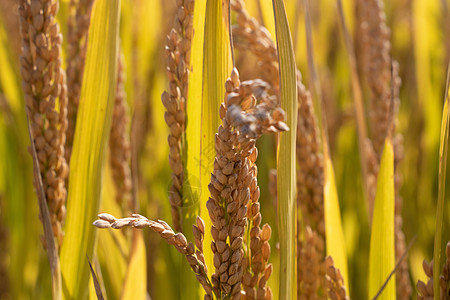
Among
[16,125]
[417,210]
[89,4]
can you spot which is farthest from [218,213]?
[417,210]

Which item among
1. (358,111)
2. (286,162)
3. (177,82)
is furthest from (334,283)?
(358,111)

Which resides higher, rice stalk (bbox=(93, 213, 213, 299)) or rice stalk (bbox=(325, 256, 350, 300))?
rice stalk (bbox=(93, 213, 213, 299))

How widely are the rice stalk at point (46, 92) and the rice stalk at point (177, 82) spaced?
0.17m

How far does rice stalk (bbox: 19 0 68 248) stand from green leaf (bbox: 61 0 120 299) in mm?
28

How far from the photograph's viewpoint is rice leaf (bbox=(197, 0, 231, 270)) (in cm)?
56

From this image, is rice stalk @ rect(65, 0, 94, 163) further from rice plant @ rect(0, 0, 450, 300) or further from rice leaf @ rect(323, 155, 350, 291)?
rice leaf @ rect(323, 155, 350, 291)

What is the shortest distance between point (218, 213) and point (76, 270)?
1.01ft

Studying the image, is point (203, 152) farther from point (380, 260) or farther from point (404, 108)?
point (404, 108)

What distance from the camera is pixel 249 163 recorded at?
17.9 inches

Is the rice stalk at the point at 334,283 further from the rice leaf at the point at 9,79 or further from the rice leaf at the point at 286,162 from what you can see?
the rice leaf at the point at 9,79

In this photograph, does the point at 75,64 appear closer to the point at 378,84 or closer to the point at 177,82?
the point at 177,82

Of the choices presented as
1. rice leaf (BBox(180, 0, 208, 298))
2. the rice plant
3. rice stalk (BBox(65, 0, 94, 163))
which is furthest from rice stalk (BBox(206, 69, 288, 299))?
rice stalk (BBox(65, 0, 94, 163))

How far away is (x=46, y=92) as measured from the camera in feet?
2.04

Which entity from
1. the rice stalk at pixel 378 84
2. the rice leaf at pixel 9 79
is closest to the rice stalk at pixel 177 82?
the rice stalk at pixel 378 84
